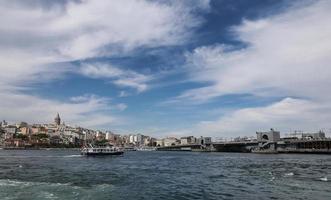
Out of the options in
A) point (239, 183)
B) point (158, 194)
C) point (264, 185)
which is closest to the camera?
point (158, 194)

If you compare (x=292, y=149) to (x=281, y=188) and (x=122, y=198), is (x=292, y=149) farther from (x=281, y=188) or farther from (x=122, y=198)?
(x=122, y=198)

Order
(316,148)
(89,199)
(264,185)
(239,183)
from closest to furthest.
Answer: (89,199) → (264,185) → (239,183) → (316,148)

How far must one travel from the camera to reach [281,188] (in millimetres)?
47219

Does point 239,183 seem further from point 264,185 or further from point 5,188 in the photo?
point 5,188

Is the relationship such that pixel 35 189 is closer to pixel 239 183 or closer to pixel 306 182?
pixel 239 183

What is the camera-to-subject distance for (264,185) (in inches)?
2002

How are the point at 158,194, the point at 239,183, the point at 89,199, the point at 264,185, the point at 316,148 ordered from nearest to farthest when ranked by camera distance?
the point at 89,199
the point at 158,194
the point at 264,185
the point at 239,183
the point at 316,148

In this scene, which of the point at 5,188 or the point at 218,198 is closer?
the point at 218,198

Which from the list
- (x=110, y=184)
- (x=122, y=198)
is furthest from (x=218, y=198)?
(x=110, y=184)

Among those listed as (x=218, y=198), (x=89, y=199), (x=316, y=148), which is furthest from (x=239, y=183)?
(x=316, y=148)

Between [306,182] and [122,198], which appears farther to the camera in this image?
[306,182]

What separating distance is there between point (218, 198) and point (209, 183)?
47.8 ft

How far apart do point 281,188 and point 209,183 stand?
11687 mm

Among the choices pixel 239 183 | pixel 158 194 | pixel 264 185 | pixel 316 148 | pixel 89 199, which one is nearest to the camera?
pixel 89 199
